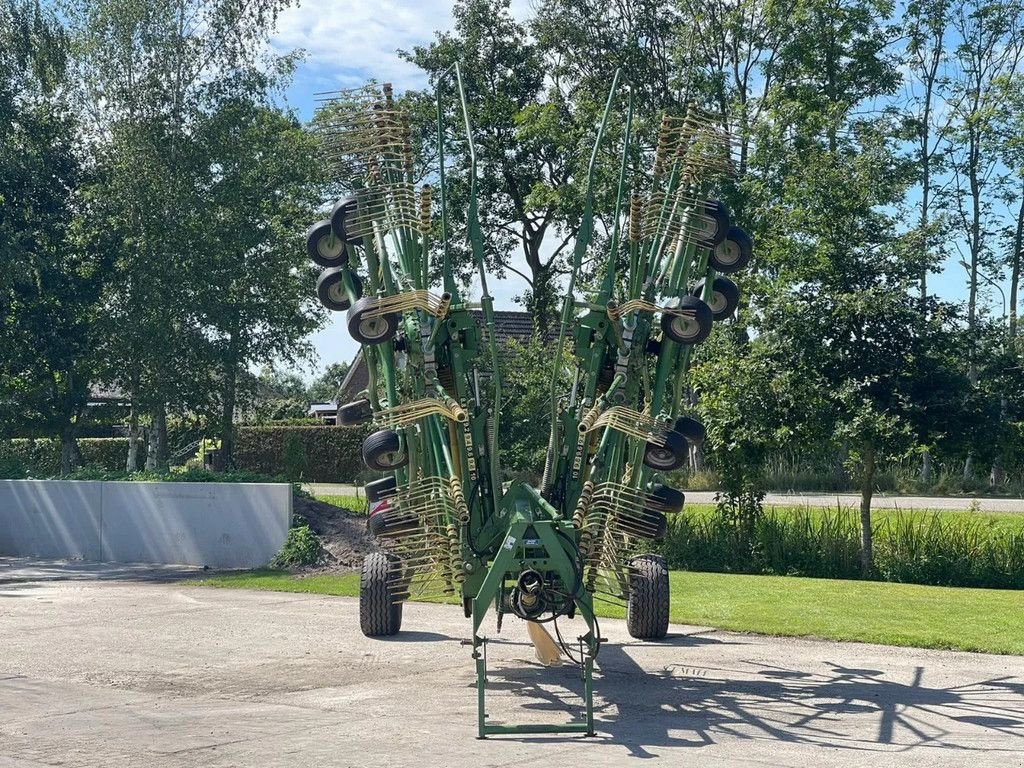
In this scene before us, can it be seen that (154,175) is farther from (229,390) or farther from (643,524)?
(643,524)

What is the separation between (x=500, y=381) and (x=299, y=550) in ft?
34.0

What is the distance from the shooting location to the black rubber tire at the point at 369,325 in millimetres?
10148

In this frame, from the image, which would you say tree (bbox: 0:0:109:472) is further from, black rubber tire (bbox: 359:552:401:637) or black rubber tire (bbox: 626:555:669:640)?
black rubber tire (bbox: 626:555:669:640)

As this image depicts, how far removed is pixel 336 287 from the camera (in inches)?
450

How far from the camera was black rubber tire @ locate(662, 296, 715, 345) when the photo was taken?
1041cm

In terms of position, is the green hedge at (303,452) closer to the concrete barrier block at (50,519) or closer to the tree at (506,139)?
the tree at (506,139)

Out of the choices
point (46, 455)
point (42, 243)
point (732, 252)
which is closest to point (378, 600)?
point (732, 252)

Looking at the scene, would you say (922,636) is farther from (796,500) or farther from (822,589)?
(796,500)

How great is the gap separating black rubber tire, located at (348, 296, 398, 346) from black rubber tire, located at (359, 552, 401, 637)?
2951 mm

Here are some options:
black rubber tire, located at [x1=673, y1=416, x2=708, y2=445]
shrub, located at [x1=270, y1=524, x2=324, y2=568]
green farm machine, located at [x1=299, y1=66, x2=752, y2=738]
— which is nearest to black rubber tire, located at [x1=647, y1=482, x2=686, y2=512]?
green farm machine, located at [x1=299, y1=66, x2=752, y2=738]

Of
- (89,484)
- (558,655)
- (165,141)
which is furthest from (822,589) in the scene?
(165,141)

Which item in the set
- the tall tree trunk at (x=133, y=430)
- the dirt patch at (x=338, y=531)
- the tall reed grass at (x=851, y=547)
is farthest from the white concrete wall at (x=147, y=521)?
the tall reed grass at (x=851, y=547)

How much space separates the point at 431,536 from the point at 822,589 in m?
8.05

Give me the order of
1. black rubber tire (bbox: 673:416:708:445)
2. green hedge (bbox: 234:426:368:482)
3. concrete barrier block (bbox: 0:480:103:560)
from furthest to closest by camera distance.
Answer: green hedge (bbox: 234:426:368:482) → concrete barrier block (bbox: 0:480:103:560) → black rubber tire (bbox: 673:416:708:445)
